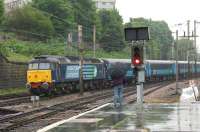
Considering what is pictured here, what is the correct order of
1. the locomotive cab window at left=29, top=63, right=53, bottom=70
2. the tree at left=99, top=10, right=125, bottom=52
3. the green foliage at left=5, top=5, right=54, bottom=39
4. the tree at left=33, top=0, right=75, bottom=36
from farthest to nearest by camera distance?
the tree at left=99, top=10, right=125, bottom=52, the tree at left=33, top=0, right=75, bottom=36, the green foliage at left=5, top=5, right=54, bottom=39, the locomotive cab window at left=29, top=63, right=53, bottom=70

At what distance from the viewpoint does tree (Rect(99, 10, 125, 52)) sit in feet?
343

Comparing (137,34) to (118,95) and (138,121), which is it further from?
(138,121)

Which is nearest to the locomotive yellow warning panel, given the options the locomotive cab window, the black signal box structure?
the locomotive cab window

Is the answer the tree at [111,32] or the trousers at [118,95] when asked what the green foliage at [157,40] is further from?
the trousers at [118,95]

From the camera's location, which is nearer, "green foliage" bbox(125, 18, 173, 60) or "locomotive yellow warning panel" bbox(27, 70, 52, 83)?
"locomotive yellow warning panel" bbox(27, 70, 52, 83)

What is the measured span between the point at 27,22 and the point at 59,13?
481 inches

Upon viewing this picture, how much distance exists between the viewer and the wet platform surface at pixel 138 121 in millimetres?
14729

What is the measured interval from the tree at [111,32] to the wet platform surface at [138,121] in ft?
275

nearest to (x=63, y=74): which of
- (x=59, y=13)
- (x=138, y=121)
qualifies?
(x=138, y=121)

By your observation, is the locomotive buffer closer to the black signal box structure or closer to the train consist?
the black signal box structure

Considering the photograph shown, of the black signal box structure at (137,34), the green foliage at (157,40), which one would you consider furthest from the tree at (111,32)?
the black signal box structure at (137,34)

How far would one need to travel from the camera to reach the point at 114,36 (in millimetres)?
107500

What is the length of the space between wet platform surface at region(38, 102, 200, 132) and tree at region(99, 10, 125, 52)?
83.7 m

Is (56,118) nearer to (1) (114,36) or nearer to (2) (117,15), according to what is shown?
(1) (114,36)
